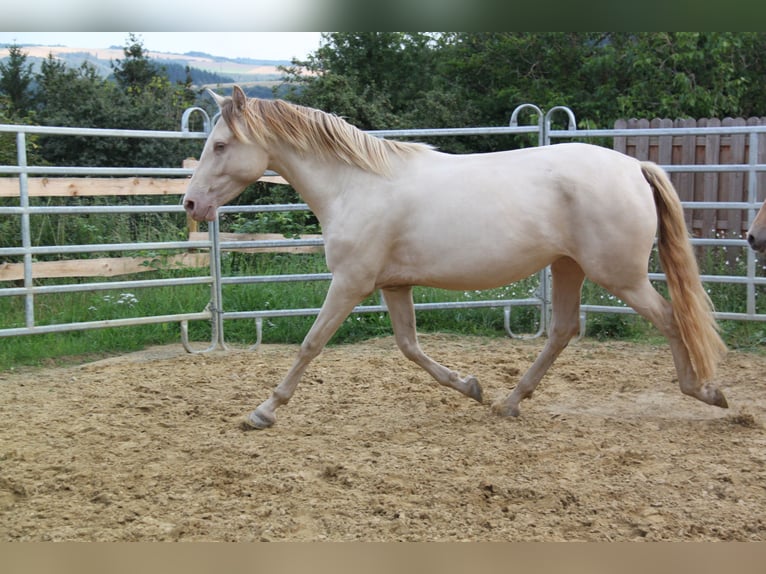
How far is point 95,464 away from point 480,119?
1263 centimetres

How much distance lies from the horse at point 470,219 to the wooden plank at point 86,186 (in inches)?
98.7

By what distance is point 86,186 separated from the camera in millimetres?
6938

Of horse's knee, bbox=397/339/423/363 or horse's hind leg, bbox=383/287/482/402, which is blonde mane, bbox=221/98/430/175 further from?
horse's knee, bbox=397/339/423/363

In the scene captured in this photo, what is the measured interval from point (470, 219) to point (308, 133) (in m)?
1.01

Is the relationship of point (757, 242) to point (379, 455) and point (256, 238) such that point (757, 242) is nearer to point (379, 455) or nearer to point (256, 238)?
point (379, 455)

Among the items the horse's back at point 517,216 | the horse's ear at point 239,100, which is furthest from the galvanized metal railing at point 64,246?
the horse's back at point 517,216

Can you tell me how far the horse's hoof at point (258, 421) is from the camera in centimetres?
414

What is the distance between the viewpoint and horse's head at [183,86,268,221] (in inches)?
165

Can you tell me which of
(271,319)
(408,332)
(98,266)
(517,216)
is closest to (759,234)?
(517,216)

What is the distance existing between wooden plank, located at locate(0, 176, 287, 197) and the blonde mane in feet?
8.09

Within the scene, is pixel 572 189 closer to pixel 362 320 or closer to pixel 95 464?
pixel 95 464

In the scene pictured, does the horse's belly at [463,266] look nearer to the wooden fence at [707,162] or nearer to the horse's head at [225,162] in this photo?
the horse's head at [225,162]

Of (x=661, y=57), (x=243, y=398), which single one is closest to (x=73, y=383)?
(x=243, y=398)

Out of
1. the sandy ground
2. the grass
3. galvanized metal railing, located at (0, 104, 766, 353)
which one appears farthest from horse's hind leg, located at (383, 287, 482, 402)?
the grass
